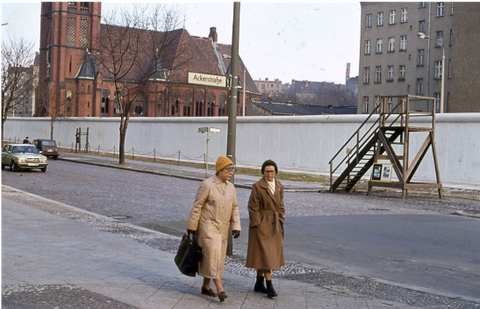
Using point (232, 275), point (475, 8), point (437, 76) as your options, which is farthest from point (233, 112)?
point (437, 76)

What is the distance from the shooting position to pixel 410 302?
820 centimetres

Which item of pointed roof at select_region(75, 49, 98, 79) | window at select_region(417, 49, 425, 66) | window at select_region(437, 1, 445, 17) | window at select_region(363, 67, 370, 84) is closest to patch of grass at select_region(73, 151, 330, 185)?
window at select_region(417, 49, 425, 66)

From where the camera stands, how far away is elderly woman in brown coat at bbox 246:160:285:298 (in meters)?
8.09

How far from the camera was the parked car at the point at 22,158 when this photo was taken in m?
35.0

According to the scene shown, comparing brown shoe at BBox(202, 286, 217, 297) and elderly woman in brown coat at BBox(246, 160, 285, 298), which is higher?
elderly woman in brown coat at BBox(246, 160, 285, 298)

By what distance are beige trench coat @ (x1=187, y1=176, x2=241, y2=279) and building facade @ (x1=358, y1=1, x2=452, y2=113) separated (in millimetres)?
65720

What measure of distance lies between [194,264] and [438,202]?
63.2ft

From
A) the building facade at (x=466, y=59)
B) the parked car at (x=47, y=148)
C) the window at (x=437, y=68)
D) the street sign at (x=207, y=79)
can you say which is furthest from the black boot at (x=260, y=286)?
the window at (x=437, y=68)

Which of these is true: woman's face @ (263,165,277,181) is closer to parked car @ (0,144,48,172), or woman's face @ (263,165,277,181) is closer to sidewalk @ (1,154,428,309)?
sidewalk @ (1,154,428,309)

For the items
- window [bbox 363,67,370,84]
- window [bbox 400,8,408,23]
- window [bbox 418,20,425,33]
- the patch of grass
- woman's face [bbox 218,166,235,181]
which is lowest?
the patch of grass

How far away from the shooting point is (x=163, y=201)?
22031mm

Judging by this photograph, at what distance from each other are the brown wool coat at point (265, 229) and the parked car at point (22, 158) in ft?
94.8

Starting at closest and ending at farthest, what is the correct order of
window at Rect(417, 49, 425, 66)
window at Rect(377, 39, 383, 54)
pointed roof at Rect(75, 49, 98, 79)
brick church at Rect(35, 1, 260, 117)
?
window at Rect(417, 49, 425, 66)
window at Rect(377, 39, 383, 54)
brick church at Rect(35, 1, 260, 117)
pointed roof at Rect(75, 49, 98, 79)

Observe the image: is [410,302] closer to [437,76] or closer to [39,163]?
→ [39,163]
